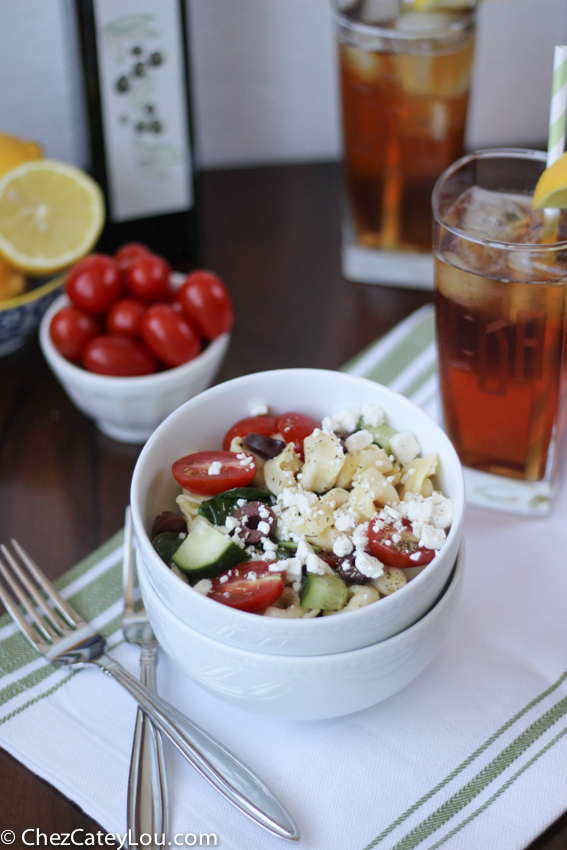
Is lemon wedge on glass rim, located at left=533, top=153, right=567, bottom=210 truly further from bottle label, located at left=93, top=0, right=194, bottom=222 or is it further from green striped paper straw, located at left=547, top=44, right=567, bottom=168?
bottle label, located at left=93, top=0, right=194, bottom=222

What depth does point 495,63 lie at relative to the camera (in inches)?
66.6

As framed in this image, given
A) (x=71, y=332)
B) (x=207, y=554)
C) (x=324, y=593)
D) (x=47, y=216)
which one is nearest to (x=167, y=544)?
(x=207, y=554)

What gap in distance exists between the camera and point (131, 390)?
42.8 inches

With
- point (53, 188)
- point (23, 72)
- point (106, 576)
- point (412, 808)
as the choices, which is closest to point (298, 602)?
point (412, 808)

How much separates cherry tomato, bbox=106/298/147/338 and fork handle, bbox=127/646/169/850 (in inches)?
21.8

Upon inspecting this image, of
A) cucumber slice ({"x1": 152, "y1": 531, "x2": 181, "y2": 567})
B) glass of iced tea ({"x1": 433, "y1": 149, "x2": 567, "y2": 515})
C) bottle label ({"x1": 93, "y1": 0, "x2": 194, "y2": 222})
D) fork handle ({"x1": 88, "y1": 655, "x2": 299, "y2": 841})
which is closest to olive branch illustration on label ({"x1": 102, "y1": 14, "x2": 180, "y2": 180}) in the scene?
bottle label ({"x1": 93, "y1": 0, "x2": 194, "y2": 222})

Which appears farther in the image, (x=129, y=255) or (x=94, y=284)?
(x=129, y=255)

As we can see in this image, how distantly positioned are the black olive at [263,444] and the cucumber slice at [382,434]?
10cm

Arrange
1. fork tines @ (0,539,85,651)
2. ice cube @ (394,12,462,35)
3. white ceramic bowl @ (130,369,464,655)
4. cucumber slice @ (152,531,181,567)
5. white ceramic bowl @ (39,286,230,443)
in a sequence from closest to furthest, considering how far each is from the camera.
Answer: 1. white ceramic bowl @ (130,369,464,655)
2. cucumber slice @ (152,531,181,567)
3. fork tines @ (0,539,85,651)
4. white ceramic bowl @ (39,286,230,443)
5. ice cube @ (394,12,462,35)

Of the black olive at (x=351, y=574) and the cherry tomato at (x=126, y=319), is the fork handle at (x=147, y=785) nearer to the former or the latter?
the black olive at (x=351, y=574)

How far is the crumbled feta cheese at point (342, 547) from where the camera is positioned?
725 millimetres

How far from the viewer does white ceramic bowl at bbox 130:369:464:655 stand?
64cm

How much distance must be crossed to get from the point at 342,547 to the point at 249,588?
0.30ft

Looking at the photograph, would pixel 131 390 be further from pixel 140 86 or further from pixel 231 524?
pixel 140 86
